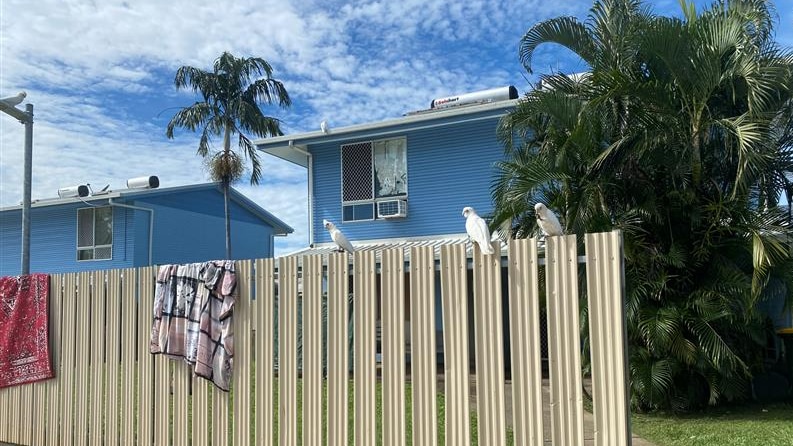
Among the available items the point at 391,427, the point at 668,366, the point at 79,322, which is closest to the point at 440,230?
the point at 668,366

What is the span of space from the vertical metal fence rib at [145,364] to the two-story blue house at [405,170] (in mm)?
8831

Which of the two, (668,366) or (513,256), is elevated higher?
(513,256)

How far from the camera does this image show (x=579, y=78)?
9.70m

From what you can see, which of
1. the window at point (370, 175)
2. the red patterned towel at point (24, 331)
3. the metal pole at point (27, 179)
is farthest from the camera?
the window at point (370, 175)

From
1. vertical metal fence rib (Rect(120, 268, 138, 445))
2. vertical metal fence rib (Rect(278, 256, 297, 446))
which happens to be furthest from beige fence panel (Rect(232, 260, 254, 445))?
vertical metal fence rib (Rect(120, 268, 138, 445))

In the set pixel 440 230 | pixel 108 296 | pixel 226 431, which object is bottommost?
pixel 226 431

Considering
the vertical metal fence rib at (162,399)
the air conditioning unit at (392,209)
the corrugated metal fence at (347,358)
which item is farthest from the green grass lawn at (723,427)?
the air conditioning unit at (392,209)

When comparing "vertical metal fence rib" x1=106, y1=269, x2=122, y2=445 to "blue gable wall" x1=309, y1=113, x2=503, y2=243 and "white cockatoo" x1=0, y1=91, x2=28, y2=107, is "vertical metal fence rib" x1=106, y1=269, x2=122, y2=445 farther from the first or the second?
"blue gable wall" x1=309, y1=113, x2=503, y2=243

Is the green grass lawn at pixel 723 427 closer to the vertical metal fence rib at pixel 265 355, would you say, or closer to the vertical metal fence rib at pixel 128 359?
the vertical metal fence rib at pixel 265 355

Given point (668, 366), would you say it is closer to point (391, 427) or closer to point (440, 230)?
point (391, 427)

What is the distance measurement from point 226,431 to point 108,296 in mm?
2073

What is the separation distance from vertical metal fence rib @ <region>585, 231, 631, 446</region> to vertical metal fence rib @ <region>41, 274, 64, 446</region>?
19.0 ft

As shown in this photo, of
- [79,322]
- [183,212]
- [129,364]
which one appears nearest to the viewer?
[129,364]

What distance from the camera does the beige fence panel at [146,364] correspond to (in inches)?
261
